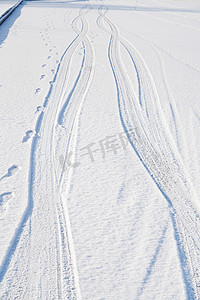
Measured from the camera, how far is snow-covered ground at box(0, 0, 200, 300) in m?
1.73

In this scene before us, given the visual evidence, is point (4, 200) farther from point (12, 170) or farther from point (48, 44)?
→ point (48, 44)

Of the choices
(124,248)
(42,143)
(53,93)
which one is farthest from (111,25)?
(124,248)

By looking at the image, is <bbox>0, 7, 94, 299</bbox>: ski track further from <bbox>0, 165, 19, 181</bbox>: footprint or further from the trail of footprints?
the trail of footprints

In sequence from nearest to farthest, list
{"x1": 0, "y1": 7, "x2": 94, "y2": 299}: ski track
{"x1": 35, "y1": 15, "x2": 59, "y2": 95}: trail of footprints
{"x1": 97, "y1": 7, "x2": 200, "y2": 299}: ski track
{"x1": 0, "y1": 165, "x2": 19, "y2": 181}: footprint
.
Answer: {"x1": 0, "y1": 7, "x2": 94, "y2": 299}: ski track < {"x1": 97, "y1": 7, "x2": 200, "y2": 299}: ski track < {"x1": 0, "y1": 165, "x2": 19, "y2": 181}: footprint < {"x1": 35, "y1": 15, "x2": 59, "y2": 95}: trail of footprints

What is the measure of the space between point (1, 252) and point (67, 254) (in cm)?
40

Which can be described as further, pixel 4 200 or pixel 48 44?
pixel 48 44

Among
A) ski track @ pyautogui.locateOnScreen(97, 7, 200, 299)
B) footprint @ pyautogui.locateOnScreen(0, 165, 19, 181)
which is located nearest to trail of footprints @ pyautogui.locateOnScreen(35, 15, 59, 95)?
ski track @ pyautogui.locateOnScreen(97, 7, 200, 299)

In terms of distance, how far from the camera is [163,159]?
2.64 meters

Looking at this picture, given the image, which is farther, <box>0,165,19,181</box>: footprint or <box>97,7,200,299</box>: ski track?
<box>0,165,19,181</box>: footprint

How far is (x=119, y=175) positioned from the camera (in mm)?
2469

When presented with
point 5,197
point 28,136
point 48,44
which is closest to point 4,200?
point 5,197

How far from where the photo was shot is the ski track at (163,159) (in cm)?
188

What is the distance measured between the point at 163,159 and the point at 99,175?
593mm

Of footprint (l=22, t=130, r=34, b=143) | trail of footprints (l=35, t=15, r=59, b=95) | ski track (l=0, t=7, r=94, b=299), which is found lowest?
ski track (l=0, t=7, r=94, b=299)
